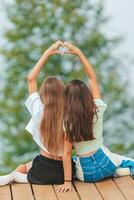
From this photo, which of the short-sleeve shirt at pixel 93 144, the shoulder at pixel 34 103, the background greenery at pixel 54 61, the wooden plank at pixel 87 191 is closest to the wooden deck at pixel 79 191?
the wooden plank at pixel 87 191

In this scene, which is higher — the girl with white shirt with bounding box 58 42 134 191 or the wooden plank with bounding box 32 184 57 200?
the girl with white shirt with bounding box 58 42 134 191

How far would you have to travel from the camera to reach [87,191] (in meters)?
3.29

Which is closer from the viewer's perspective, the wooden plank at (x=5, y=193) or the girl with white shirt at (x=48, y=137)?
the wooden plank at (x=5, y=193)

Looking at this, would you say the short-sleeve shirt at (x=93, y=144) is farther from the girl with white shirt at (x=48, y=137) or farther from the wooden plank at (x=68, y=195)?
the wooden plank at (x=68, y=195)

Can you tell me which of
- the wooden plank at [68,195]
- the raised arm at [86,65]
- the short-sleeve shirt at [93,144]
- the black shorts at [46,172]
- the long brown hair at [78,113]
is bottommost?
the wooden plank at [68,195]

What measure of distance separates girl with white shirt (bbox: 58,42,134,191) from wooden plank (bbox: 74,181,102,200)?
44 millimetres

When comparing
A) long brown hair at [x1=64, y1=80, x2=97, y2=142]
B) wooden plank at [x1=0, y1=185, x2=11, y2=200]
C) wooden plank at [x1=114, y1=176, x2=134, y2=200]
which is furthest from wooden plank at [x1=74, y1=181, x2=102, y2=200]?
wooden plank at [x1=0, y1=185, x2=11, y2=200]

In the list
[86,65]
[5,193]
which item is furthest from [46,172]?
[86,65]

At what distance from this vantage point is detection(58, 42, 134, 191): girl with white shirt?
10.9 ft

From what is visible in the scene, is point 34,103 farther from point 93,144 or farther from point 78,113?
point 93,144

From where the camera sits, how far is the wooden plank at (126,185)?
3230mm

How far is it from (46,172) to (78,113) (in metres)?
0.35

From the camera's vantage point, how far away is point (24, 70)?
8156 millimetres

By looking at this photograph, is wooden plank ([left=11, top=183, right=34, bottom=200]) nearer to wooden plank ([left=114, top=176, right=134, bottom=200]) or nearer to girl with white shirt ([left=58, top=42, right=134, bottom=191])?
girl with white shirt ([left=58, top=42, right=134, bottom=191])
